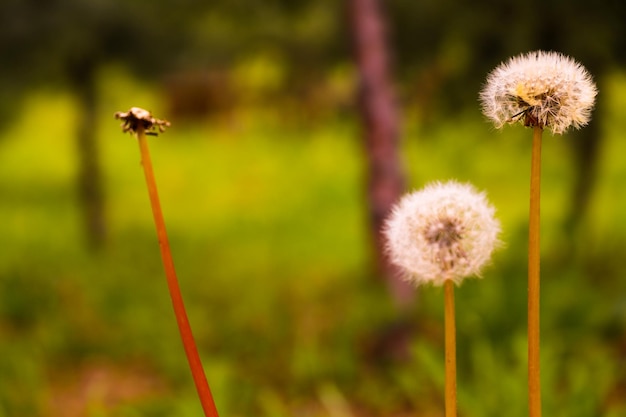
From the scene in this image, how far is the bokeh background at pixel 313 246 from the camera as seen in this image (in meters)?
4.10

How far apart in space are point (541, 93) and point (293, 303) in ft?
18.6

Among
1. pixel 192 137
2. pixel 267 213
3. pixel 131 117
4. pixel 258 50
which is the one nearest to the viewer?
pixel 131 117

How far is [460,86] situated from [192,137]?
13.0 meters

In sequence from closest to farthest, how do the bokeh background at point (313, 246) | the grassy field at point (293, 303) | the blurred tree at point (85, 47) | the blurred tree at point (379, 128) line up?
the grassy field at point (293, 303), the bokeh background at point (313, 246), the blurred tree at point (379, 128), the blurred tree at point (85, 47)

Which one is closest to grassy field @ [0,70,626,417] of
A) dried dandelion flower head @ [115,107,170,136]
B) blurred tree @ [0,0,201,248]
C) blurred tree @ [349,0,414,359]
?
blurred tree @ [349,0,414,359]

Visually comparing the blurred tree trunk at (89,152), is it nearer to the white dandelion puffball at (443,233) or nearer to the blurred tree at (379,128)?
the blurred tree at (379,128)

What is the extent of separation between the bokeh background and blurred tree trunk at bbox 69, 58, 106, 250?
1.0 inches

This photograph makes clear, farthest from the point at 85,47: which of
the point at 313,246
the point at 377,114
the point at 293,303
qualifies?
the point at 377,114

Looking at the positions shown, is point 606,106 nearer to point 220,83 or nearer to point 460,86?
point 460,86

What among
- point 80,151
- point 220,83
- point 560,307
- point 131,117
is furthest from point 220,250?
point 220,83

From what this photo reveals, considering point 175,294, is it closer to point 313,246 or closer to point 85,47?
point 85,47

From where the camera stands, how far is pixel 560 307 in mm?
4410

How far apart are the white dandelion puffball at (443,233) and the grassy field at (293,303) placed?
1434 mm

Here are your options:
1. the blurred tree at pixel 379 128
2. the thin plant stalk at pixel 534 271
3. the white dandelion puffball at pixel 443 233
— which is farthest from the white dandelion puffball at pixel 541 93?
the blurred tree at pixel 379 128
